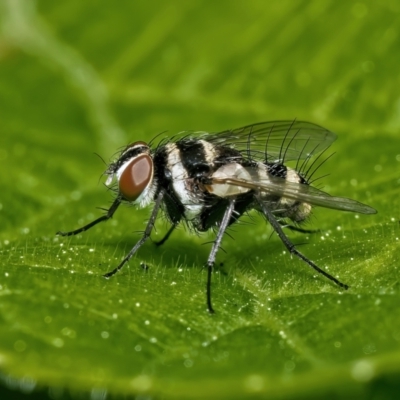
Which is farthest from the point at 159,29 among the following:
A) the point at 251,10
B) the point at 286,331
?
the point at 286,331

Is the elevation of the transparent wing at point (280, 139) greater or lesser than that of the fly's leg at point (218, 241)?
greater

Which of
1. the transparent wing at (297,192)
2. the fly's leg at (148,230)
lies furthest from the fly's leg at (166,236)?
the transparent wing at (297,192)

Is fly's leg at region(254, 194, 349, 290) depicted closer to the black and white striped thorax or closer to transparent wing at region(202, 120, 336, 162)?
the black and white striped thorax

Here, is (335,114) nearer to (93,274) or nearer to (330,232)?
(330,232)

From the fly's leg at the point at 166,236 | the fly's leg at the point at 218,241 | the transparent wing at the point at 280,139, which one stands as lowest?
the fly's leg at the point at 218,241

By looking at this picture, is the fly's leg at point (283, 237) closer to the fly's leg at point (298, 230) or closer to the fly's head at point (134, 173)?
the fly's leg at point (298, 230)

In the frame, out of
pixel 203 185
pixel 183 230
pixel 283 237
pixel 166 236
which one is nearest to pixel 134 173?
pixel 203 185
